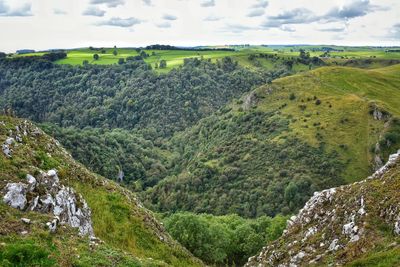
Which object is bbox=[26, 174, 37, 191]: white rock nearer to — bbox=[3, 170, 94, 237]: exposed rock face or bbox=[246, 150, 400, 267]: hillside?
bbox=[3, 170, 94, 237]: exposed rock face

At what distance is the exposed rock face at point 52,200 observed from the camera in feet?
70.0

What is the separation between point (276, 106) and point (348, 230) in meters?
174

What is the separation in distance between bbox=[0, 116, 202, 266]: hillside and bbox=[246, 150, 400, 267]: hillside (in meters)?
8.19

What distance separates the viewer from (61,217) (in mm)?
23500

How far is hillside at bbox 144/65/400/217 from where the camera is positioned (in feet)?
452

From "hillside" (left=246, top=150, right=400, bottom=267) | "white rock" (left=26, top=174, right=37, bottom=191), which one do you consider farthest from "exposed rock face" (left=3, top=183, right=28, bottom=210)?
"hillside" (left=246, top=150, right=400, bottom=267)

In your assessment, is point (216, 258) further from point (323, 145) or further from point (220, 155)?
point (220, 155)

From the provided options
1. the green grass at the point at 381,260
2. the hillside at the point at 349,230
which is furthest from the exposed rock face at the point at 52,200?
the green grass at the point at 381,260

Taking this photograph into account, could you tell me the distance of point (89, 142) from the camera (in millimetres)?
189875

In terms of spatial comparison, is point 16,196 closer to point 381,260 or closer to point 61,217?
point 61,217

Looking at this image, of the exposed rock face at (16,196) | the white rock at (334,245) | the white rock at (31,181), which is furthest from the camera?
the white rock at (31,181)

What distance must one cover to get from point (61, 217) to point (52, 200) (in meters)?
1.15

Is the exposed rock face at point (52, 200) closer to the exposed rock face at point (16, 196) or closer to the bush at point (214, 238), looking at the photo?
the exposed rock face at point (16, 196)

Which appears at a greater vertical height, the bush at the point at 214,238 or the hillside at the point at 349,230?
the hillside at the point at 349,230
